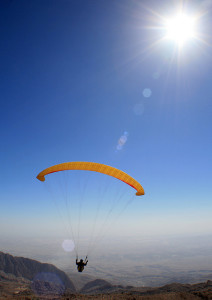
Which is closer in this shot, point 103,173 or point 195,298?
point 103,173

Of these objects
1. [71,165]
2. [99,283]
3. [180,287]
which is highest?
[71,165]

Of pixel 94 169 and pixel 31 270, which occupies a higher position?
pixel 94 169

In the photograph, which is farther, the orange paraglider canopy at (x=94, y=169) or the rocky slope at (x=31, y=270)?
the rocky slope at (x=31, y=270)

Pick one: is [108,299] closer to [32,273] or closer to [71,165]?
[71,165]

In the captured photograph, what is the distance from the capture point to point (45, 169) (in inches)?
838

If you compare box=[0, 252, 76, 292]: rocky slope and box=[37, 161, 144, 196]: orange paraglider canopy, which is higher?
box=[37, 161, 144, 196]: orange paraglider canopy

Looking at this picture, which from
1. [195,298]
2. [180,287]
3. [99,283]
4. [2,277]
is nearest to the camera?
[195,298]

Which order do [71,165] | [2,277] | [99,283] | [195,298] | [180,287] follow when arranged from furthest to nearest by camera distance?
1. [99,283]
2. [2,277]
3. [180,287]
4. [195,298]
5. [71,165]

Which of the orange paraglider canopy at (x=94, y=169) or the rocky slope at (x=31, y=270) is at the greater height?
the orange paraglider canopy at (x=94, y=169)

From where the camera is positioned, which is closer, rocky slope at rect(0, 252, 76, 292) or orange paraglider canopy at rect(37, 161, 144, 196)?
orange paraglider canopy at rect(37, 161, 144, 196)

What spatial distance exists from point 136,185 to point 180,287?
62.2 m

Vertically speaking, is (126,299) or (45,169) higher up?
(45,169)

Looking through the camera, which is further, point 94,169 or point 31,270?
point 31,270

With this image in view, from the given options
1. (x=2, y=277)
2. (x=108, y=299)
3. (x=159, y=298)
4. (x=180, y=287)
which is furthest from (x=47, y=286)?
(x=159, y=298)
